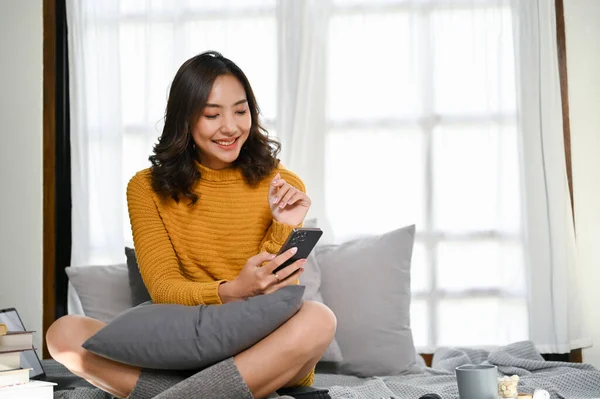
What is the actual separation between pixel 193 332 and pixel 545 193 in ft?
6.43

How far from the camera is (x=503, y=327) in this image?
11.1 feet

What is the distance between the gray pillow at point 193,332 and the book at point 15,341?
27cm

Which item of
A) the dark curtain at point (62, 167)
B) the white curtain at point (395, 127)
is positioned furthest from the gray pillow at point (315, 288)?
the dark curtain at point (62, 167)

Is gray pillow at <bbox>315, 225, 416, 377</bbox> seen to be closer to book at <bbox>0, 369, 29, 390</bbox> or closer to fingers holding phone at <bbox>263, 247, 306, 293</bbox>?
fingers holding phone at <bbox>263, 247, 306, 293</bbox>

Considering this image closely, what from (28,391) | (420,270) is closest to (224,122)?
(28,391)

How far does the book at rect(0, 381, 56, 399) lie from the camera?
2033 mm

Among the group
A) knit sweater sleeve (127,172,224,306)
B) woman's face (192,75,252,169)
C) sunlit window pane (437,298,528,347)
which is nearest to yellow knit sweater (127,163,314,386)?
knit sweater sleeve (127,172,224,306)

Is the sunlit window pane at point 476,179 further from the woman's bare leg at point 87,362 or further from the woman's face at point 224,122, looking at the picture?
the woman's bare leg at point 87,362

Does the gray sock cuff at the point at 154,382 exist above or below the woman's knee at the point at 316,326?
below

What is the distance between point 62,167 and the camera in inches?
144

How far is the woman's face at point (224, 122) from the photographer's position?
2.35 metres

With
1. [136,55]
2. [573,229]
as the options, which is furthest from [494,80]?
[136,55]

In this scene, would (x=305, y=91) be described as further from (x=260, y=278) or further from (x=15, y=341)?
(x=15, y=341)

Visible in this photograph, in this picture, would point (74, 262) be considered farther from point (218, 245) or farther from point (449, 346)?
point (449, 346)
